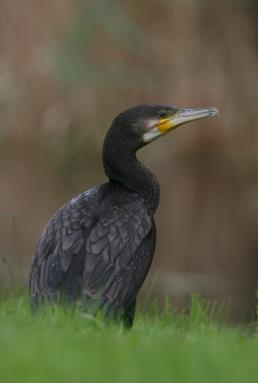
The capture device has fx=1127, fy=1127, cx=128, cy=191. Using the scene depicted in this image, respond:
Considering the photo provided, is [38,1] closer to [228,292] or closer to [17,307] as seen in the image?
[228,292]

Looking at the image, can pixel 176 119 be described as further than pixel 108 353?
Yes

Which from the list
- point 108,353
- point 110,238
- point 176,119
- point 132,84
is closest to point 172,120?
point 176,119

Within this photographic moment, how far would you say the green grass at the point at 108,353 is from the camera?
3951 millimetres

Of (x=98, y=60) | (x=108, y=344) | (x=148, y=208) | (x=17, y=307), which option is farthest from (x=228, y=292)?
(x=98, y=60)

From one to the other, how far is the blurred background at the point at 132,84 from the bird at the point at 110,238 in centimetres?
946

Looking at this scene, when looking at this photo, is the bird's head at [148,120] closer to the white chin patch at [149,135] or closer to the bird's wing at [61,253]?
the white chin patch at [149,135]

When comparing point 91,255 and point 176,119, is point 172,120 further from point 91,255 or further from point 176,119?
point 91,255

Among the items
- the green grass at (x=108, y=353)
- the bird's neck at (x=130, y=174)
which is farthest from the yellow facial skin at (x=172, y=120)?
the green grass at (x=108, y=353)

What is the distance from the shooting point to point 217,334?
546 cm

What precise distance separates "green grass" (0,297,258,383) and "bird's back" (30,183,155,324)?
39cm

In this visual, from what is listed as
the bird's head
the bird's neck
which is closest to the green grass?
the bird's neck

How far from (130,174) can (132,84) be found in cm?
1227

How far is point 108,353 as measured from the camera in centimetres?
429

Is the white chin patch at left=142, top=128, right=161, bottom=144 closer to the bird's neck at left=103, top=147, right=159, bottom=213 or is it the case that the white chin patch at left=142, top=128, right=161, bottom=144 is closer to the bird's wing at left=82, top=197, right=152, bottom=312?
the bird's neck at left=103, top=147, right=159, bottom=213
